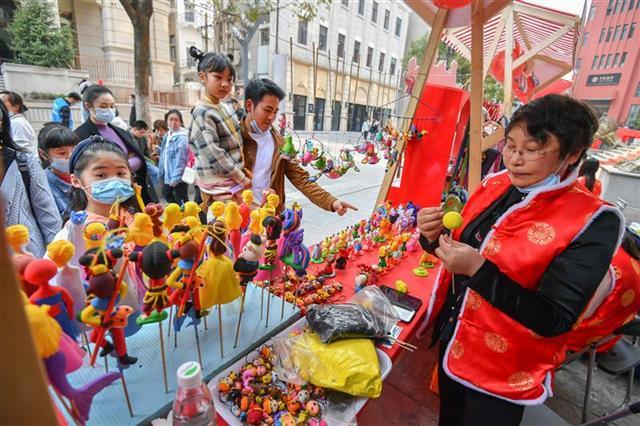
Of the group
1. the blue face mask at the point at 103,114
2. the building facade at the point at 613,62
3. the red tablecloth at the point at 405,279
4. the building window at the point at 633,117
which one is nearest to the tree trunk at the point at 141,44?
the blue face mask at the point at 103,114

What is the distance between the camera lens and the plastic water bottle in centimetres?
73

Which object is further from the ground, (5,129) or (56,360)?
(5,129)

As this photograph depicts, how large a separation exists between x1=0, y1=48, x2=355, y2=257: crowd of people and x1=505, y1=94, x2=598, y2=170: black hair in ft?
3.45

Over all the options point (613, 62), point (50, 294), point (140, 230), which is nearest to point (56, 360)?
point (50, 294)

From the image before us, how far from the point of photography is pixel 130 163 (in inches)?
81.0

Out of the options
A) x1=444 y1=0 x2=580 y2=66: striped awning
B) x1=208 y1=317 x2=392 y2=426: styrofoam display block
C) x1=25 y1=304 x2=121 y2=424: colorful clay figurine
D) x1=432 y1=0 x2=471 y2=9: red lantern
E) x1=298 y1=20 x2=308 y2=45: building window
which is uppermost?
x1=298 y1=20 x2=308 y2=45: building window

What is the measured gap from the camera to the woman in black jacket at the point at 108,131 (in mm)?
2230

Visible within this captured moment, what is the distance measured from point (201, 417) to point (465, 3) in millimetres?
2951

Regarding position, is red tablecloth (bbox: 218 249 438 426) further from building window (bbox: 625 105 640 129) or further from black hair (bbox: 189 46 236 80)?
building window (bbox: 625 105 640 129)

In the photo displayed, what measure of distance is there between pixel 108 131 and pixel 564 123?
2.90m

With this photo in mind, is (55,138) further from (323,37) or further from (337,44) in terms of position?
(323,37)

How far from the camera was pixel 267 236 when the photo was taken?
1.12 m

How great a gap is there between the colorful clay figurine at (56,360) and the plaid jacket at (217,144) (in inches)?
52.8

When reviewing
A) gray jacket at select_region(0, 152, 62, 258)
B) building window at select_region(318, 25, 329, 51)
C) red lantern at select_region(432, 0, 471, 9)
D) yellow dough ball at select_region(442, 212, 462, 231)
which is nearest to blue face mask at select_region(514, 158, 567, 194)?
yellow dough ball at select_region(442, 212, 462, 231)
